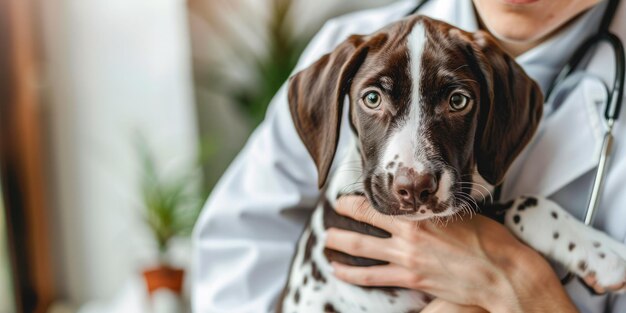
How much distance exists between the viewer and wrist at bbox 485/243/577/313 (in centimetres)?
138

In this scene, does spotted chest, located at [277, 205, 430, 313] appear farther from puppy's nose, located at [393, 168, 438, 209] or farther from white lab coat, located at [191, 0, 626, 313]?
puppy's nose, located at [393, 168, 438, 209]

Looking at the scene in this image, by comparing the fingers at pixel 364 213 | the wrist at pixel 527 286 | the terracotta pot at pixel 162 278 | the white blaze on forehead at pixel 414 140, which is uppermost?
the white blaze on forehead at pixel 414 140

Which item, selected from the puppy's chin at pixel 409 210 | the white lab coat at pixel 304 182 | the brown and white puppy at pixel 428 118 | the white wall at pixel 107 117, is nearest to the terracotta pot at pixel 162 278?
the white wall at pixel 107 117

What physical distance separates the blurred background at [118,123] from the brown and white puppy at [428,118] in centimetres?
208

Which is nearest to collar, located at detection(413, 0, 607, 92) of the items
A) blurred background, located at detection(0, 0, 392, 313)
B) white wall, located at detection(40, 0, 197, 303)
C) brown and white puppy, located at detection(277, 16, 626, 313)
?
brown and white puppy, located at detection(277, 16, 626, 313)

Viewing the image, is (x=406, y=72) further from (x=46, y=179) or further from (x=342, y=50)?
(x=46, y=179)

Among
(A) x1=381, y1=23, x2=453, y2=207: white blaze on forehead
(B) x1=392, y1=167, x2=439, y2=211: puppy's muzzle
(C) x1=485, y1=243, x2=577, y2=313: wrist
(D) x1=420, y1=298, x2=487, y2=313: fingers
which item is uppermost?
(A) x1=381, y1=23, x2=453, y2=207: white blaze on forehead

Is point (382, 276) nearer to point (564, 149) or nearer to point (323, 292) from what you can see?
point (323, 292)

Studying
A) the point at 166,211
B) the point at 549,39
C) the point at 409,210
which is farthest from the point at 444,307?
the point at 166,211

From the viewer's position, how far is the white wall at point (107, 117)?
11.5ft

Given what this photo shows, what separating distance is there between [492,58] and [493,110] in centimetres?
9

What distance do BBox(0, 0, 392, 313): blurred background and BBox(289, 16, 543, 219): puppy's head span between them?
212cm

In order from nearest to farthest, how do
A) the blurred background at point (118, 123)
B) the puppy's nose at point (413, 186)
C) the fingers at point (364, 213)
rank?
the puppy's nose at point (413, 186) → the fingers at point (364, 213) → the blurred background at point (118, 123)

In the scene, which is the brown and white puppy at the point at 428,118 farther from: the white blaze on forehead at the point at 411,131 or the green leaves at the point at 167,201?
the green leaves at the point at 167,201
